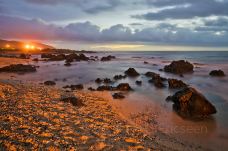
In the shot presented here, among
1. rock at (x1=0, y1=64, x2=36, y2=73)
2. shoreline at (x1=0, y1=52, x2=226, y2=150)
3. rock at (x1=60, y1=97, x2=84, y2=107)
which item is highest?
rock at (x1=0, y1=64, x2=36, y2=73)

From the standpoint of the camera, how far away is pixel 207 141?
9.54 meters

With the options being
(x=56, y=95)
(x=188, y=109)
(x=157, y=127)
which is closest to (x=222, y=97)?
(x=188, y=109)

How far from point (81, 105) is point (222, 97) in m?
9.61

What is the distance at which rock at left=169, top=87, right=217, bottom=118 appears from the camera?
41.9ft

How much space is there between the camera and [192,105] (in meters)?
13.0

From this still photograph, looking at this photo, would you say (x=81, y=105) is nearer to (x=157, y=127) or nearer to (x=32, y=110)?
(x=32, y=110)

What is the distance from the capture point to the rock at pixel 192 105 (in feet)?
41.9

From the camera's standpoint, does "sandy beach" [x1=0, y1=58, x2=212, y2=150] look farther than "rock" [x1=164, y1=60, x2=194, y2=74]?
No

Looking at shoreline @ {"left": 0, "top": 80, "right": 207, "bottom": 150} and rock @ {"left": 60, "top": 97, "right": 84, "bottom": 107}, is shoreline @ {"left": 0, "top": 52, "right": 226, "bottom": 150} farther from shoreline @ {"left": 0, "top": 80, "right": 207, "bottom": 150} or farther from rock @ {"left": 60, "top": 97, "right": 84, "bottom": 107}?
rock @ {"left": 60, "top": 97, "right": 84, "bottom": 107}

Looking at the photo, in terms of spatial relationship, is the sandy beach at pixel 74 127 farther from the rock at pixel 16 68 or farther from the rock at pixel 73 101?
the rock at pixel 16 68

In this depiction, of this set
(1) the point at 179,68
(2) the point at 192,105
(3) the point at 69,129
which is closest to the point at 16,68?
(1) the point at 179,68

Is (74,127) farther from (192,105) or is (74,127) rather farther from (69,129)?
(192,105)

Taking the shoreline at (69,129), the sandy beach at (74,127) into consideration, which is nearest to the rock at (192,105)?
the sandy beach at (74,127)

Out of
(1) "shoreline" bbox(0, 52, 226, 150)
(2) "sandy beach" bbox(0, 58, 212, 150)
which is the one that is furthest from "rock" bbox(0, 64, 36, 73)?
(2) "sandy beach" bbox(0, 58, 212, 150)
